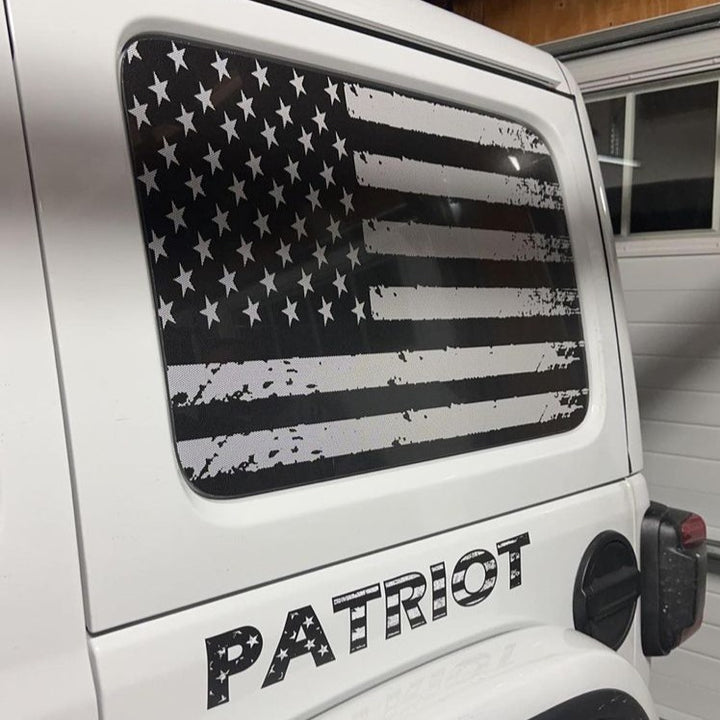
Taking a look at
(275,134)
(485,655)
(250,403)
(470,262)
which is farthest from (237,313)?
(485,655)

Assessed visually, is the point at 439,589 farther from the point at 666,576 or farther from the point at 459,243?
the point at 666,576

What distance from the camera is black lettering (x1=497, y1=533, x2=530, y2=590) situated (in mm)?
1515

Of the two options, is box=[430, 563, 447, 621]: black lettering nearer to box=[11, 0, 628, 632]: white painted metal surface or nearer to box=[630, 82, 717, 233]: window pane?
box=[11, 0, 628, 632]: white painted metal surface

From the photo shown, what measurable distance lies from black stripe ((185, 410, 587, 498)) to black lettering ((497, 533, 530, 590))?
182mm

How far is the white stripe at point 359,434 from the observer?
1150 millimetres

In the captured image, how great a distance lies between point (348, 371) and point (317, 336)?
0.27 ft

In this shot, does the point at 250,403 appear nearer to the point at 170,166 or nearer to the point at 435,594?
the point at 170,166

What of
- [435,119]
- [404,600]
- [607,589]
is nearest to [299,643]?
[404,600]

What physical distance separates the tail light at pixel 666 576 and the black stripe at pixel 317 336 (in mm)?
550

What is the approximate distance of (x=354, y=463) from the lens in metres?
1.32

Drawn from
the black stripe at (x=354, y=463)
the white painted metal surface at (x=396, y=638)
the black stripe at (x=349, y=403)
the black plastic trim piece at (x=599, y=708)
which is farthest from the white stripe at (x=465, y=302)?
the black plastic trim piece at (x=599, y=708)

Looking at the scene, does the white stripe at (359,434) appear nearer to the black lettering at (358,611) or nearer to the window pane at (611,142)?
the black lettering at (358,611)

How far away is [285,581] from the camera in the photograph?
1191 millimetres

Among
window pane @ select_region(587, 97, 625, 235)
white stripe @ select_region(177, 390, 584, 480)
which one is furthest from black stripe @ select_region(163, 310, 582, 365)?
window pane @ select_region(587, 97, 625, 235)
